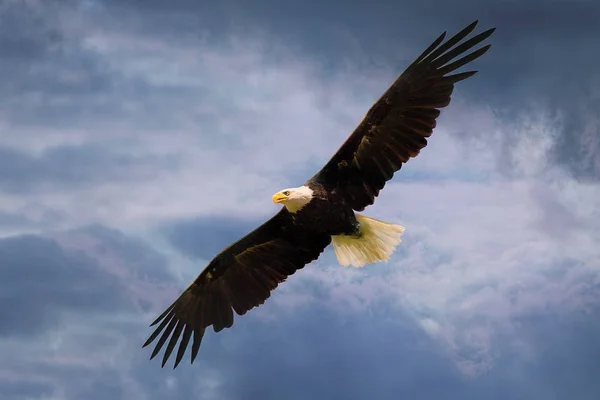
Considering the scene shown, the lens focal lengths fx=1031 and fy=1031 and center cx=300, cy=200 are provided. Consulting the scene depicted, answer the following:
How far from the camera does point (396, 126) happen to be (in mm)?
12781

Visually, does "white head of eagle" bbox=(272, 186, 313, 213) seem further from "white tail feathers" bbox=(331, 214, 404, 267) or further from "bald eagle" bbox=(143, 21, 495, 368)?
"white tail feathers" bbox=(331, 214, 404, 267)

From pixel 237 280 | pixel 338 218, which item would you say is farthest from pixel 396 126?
pixel 237 280

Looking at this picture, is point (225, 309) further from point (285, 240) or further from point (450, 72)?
point (450, 72)

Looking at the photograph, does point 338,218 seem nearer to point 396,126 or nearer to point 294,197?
point 294,197

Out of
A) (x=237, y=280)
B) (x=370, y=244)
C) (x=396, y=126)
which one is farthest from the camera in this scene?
(x=237, y=280)

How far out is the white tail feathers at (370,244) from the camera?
13539mm

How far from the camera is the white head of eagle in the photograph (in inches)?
505

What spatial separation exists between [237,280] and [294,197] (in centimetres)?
208

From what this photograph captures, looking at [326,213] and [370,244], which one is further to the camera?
[370,244]

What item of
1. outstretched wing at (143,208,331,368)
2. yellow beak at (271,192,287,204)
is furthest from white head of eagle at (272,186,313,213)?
outstretched wing at (143,208,331,368)

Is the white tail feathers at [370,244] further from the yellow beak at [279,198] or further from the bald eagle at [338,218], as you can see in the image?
the yellow beak at [279,198]

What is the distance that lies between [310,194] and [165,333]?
10.1ft

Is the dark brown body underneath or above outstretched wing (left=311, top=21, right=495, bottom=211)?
underneath

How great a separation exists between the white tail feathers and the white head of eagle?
36.5 inches
